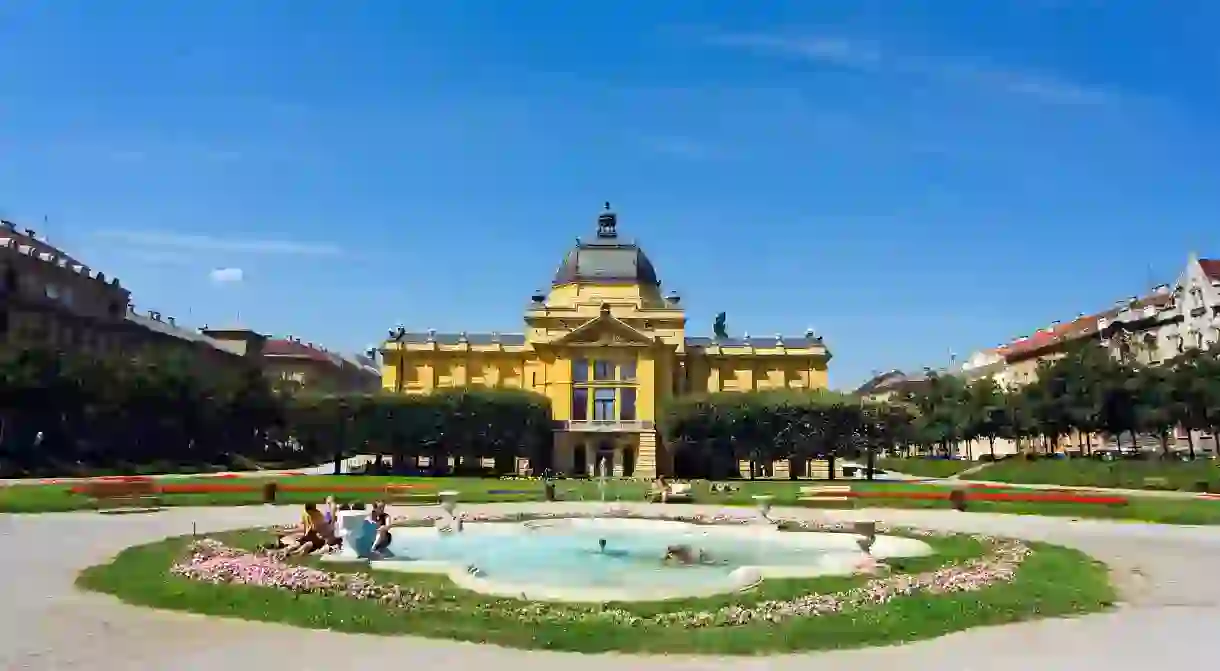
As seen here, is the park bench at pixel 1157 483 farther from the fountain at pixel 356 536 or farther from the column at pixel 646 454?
the fountain at pixel 356 536

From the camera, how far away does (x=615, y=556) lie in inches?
835

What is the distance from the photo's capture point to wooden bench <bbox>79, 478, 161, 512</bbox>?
33.3 m

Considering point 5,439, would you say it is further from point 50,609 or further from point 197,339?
point 50,609

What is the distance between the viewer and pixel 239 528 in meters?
26.1

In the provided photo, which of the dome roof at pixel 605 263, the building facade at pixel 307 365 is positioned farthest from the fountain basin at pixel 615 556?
the building facade at pixel 307 365

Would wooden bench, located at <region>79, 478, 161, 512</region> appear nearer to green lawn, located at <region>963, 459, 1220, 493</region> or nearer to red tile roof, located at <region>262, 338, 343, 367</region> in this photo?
green lawn, located at <region>963, 459, 1220, 493</region>

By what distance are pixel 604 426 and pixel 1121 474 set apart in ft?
115

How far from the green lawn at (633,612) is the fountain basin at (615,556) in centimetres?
76

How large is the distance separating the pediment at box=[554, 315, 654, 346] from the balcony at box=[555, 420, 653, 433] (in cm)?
652

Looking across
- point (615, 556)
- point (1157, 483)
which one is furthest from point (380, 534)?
point (1157, 483)

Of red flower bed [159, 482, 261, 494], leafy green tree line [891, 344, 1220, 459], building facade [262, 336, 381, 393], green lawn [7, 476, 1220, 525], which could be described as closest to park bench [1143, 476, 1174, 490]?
leafy green tree line [891, 344, 1220, 459]

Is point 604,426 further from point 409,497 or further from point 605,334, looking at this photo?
point 409,497

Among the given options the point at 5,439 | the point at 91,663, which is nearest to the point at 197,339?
the point at 5,439

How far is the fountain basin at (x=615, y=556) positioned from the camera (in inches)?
616
